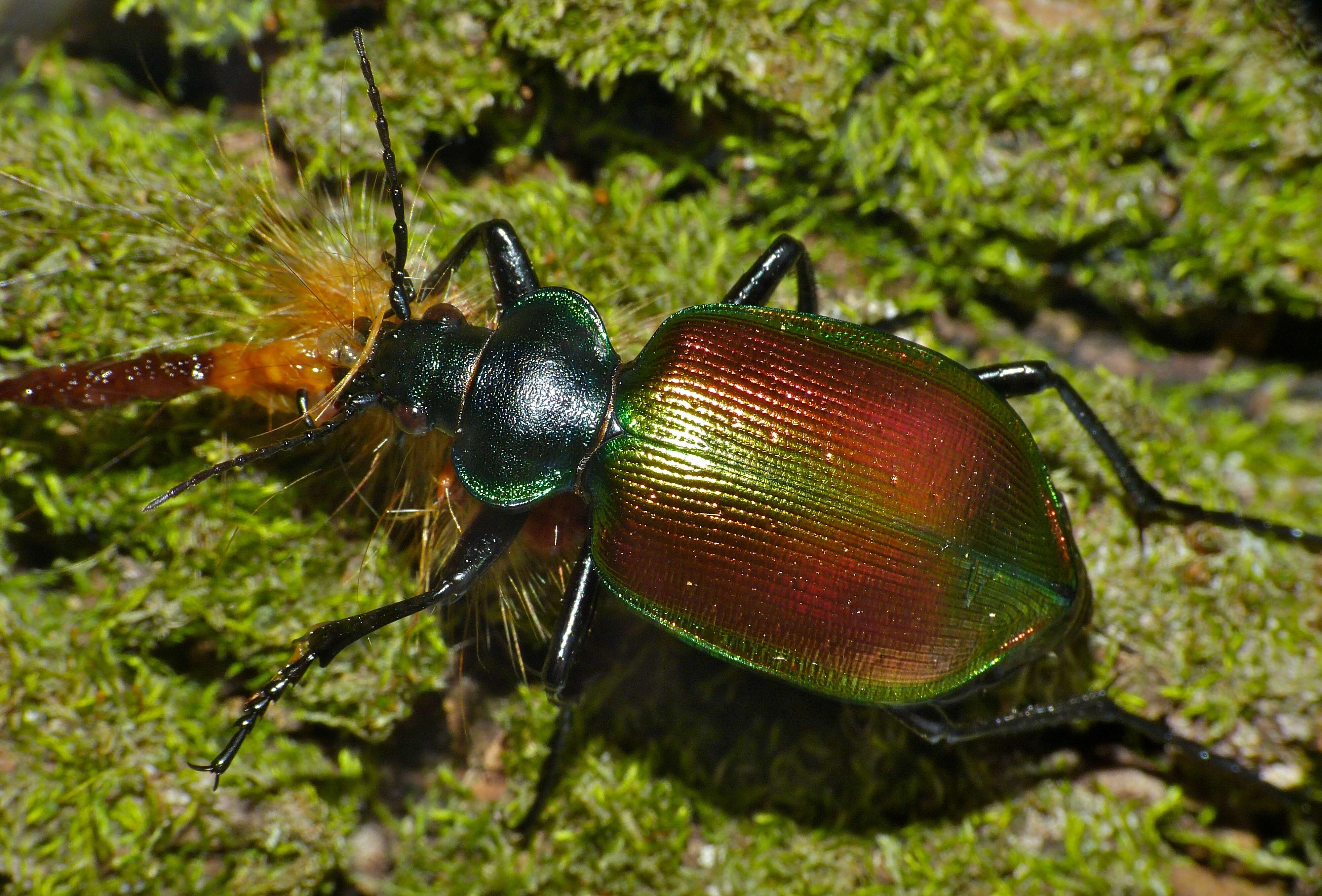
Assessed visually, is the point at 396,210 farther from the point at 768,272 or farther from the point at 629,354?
the point at 768,272

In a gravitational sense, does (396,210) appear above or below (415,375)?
above

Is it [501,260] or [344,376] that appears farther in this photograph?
[501,260]

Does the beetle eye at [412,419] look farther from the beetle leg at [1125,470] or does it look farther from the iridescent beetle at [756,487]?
the beetle leg at [1125,470]

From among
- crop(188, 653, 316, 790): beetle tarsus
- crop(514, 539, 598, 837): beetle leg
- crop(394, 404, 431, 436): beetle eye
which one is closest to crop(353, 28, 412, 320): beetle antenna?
crop(394, 404, 431, 436): beetle eye

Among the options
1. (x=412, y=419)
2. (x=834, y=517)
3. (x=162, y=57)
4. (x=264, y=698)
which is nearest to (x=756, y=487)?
(x=834, y=517)

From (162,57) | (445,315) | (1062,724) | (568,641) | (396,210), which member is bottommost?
(1062,724)

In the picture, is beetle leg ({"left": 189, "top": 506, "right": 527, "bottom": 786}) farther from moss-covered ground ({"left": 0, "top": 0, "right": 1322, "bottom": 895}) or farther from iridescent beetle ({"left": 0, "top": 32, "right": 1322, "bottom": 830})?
moss-covered ground ({"left": 0, "top": 0, "right": 1322, "bottom": 895})

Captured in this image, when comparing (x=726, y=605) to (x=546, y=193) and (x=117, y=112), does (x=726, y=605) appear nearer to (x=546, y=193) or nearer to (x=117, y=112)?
(x=546, y=193)

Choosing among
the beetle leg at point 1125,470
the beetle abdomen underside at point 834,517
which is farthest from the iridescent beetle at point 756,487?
the beetle leg at point 1125,470
